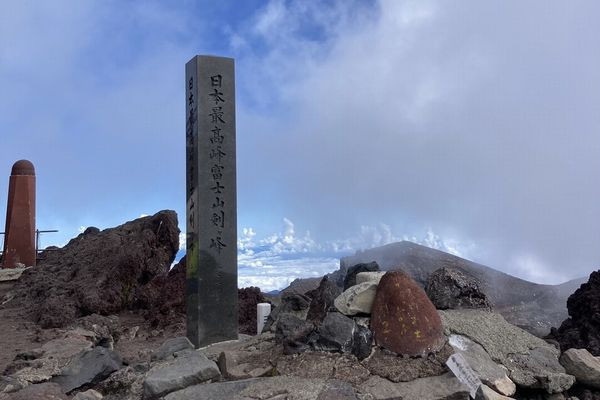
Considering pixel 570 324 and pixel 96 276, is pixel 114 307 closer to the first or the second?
pixel 96 276

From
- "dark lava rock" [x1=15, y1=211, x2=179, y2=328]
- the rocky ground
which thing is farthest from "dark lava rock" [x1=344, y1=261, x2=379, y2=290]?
"dark lava rock" [x1=15, y1=211, x2=179, y2=328]

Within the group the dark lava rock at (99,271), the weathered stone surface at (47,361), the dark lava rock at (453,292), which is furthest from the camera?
the dark lava rock at (99,271)

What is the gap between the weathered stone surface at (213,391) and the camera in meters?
4.98

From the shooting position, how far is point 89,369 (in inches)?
257

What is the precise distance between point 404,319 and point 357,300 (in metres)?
0.54

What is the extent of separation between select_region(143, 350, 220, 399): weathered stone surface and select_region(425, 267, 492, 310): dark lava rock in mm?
2776

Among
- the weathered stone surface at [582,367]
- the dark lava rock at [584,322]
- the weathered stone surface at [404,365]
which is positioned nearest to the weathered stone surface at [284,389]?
the weathered stone surface at [404,365]

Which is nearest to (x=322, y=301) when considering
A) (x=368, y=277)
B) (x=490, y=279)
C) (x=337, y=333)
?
(x=368, y=277)

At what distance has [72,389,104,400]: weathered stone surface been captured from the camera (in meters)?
5.77

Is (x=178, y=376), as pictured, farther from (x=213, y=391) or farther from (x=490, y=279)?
(x=490, y=279)

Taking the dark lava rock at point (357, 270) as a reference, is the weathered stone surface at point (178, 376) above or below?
below

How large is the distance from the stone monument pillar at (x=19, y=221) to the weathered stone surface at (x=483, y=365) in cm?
1675

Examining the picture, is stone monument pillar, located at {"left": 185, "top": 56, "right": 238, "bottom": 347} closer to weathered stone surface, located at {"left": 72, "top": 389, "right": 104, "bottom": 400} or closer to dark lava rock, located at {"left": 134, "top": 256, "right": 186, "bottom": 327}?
weathered stone surface, located at {"left": 72, "top": 389, "right": 104, "bottom": 400}

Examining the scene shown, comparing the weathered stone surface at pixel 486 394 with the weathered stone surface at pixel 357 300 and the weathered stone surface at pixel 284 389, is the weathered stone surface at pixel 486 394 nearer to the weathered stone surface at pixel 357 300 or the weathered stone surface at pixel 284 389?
the weathered stone surface at pixel 357 300
